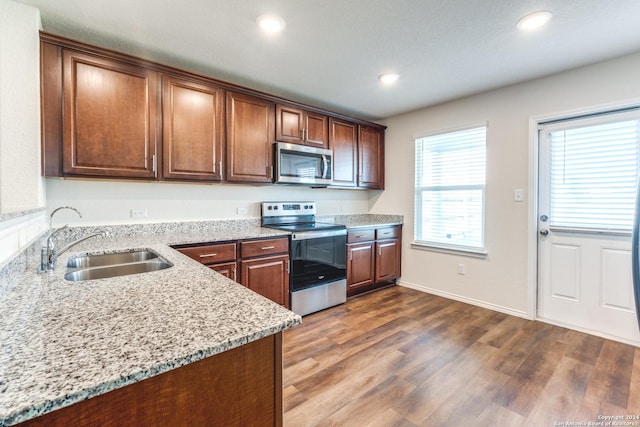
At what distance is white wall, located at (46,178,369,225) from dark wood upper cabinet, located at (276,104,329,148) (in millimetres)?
612

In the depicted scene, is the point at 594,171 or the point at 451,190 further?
the point at 451,190

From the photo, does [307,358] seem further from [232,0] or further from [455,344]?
[232,0]

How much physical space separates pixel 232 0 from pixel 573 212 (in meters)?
3.23

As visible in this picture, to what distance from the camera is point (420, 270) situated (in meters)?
3.83

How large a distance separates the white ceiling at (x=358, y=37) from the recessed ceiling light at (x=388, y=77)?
0.06m

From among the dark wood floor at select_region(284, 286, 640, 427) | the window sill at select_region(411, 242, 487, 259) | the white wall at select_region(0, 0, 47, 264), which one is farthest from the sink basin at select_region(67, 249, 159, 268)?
the window sill at select_region(411, 242, 487, 259)

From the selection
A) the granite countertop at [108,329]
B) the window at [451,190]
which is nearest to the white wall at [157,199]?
the granite countertop at [108,329]

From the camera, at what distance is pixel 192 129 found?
100 inches

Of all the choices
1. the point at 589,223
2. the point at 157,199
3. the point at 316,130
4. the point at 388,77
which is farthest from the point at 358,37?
the point at 589,223

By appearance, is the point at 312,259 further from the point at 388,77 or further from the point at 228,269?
the point at 388,77

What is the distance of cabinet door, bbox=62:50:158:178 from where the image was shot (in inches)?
80.6

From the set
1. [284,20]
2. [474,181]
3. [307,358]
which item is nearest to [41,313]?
[307,358]

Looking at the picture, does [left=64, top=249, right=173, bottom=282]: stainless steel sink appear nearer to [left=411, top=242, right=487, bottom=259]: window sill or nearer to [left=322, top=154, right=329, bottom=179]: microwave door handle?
[left=322, top=154, right=329, bottom=179]: microwave door handle

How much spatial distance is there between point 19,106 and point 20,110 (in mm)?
23
